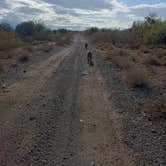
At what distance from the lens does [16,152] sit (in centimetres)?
757

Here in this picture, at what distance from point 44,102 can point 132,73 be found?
6774 millimetres

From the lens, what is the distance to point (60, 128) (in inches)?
372

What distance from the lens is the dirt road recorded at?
7.34 meters

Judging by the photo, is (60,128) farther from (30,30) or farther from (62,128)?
(30,30)

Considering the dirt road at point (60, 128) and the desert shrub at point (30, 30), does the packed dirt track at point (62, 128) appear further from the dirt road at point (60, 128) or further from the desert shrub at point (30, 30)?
the desert shrub at point (30, 30)

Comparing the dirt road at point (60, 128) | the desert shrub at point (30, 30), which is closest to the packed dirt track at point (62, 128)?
the dirt road at point (60, 128)

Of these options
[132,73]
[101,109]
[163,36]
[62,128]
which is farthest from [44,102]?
[163,36]

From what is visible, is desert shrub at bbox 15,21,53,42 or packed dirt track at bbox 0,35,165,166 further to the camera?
desert shrub at bbox 15,21,53,42

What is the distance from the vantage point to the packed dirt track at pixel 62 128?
7.31 metres

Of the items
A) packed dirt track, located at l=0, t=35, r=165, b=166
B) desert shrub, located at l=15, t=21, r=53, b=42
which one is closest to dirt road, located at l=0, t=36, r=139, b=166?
packed dirt track, located at l=0, t=35, r=165, b=166

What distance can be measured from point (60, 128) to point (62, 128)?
2.2 inches

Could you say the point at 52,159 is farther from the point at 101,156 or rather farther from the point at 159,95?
the point at 159,95

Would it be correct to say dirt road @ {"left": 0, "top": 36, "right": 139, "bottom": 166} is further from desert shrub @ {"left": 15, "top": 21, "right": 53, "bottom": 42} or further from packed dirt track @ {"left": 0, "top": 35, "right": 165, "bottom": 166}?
desert shrub @ {"left": 15, "top": 21, "right": 53, "bottom": 42}

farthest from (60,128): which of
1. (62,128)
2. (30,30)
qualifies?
(30,30)
